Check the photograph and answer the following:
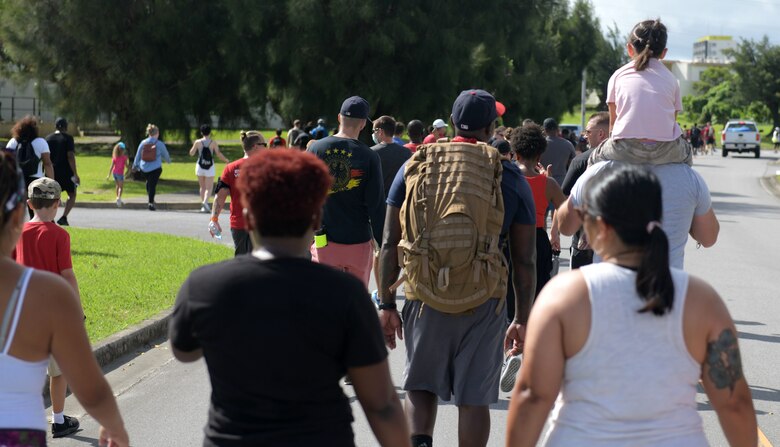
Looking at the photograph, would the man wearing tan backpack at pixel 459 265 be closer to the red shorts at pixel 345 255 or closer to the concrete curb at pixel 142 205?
Result: the red shorts at pixel 345 255

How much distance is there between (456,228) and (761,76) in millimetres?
85755

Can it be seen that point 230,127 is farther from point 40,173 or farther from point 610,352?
point 610,352

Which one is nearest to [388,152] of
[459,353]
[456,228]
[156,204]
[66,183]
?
[459,353]

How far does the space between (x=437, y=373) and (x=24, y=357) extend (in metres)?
Answer: 2.32

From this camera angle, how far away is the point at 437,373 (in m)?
5.09

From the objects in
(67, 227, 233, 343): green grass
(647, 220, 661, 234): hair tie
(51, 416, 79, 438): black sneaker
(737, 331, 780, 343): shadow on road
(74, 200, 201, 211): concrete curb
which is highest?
(647, 220, 661, 234): hair tie

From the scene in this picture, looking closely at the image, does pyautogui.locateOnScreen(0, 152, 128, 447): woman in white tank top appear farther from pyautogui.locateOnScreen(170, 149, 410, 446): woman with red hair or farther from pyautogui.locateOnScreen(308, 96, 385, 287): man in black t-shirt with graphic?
pyautogui.locateOnScreen(308, 96, 385, 287): man in black t-shirt with graphic

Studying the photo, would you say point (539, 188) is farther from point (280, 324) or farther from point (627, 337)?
point (280, 324)

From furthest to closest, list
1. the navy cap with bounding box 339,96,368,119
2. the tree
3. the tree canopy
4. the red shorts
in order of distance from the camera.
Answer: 1. the tree
2. the tree canopy
3. the red shorts
4. the navy cap with bounding box 339,96,368,119

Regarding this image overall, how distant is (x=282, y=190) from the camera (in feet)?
9.78

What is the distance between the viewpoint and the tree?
85000 mm

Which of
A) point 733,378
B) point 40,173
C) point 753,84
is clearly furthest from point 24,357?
point 753,84

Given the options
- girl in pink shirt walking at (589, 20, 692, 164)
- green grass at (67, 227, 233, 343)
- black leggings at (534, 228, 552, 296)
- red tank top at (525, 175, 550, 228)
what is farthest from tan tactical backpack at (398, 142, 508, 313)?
green grass at (67, 227, 233, 343)

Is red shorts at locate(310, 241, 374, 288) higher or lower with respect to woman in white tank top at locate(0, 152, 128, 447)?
lower
